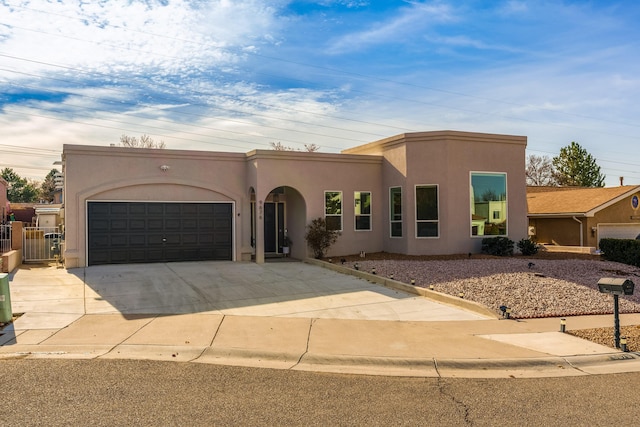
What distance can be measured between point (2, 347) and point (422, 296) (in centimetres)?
868

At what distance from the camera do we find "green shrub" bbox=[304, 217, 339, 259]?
18625 millimetres

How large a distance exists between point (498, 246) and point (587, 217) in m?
9.53

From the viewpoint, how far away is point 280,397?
19.6 ft

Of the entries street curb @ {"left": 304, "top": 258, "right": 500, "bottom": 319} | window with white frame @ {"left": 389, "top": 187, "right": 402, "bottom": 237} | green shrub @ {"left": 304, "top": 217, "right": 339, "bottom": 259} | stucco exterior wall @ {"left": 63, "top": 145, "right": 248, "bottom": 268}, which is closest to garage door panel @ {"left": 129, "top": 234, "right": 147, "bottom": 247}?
stucco exterior wall @ {"left": 63, "top": 145, "right": 248, "bottom": 268}

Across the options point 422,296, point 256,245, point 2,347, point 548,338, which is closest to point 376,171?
point 256,245

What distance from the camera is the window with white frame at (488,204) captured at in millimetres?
19047

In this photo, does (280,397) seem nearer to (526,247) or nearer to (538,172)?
(526,247)

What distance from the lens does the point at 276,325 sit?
9.57 m

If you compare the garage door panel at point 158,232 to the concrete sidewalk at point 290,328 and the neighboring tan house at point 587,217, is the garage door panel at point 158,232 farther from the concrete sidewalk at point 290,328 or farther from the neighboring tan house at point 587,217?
the neighboring tan house at point 587,217

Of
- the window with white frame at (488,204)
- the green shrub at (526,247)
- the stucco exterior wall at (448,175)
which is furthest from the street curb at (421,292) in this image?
the green shrub at (526,247)


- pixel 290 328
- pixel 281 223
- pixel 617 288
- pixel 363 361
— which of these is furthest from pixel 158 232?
pixel 617 288

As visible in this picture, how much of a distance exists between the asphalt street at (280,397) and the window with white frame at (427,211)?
39.0 feet

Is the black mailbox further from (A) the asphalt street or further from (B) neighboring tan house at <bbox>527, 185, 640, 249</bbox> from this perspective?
(B) neighboring tan house at <bbox>527, 185, 640, 249</bbox>

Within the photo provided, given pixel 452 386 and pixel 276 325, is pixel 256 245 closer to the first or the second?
pixel 276 325
